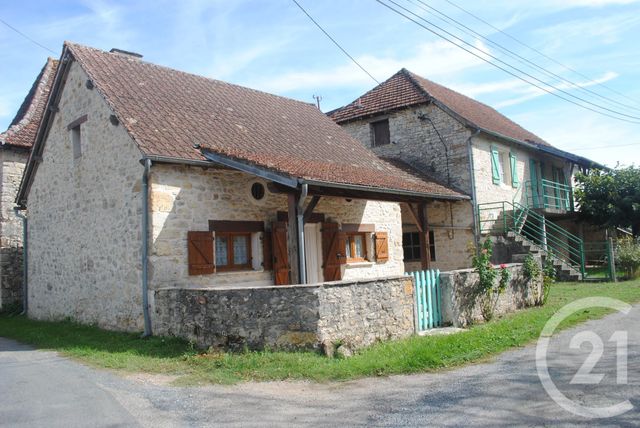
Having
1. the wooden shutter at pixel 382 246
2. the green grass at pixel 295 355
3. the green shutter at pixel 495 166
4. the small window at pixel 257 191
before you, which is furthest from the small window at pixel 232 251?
the green shutter at pixel 495 166

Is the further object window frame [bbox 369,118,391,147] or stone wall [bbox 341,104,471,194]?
window frame [bbox 369,118,391,147]

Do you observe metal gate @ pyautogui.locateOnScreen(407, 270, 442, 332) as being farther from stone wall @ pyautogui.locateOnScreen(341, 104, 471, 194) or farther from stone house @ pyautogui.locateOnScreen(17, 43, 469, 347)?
stone wall @ pyautogui.locateOnScreen(341, 104, 471, 194)

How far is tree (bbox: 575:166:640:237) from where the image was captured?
62.6ft

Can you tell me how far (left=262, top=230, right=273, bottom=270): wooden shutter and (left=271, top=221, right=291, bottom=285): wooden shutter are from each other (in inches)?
2.9

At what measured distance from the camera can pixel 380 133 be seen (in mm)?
19672

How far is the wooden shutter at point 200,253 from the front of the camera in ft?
32.7

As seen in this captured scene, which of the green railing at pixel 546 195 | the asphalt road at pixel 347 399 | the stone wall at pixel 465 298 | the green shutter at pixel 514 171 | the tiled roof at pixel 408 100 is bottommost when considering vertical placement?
the asphalt road at pixel 347 399

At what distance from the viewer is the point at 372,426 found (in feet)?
15.0

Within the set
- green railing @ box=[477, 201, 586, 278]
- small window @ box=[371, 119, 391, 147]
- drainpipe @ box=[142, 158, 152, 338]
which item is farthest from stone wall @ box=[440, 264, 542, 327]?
small window @ box=[371, 119, 391, 147]

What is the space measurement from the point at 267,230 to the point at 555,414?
303 inches

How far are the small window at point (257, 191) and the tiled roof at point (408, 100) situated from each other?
333 inches

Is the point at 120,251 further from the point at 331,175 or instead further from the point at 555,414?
the point at 555,414

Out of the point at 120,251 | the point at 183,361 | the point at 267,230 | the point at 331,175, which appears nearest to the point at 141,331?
the point at 120,251

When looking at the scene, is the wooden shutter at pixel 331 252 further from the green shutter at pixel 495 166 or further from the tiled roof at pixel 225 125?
the green shutter at pixel 495 166
